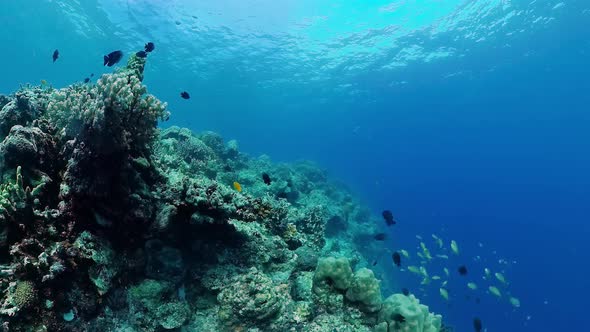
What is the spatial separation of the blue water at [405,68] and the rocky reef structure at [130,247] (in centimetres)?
1660

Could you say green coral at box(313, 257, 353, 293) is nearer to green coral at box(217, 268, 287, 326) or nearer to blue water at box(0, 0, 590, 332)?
green coral at box(217, 268, 287, 326)

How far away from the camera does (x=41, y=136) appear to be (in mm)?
4473

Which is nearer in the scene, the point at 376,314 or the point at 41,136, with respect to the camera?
the point at 41,136

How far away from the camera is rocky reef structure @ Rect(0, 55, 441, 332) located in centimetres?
380

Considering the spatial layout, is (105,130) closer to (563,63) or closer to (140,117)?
(140,117)

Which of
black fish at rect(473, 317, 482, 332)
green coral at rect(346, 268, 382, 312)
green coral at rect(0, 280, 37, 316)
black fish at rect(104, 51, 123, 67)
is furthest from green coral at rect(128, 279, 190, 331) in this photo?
black fish at rect(473, 317, 482, 332)

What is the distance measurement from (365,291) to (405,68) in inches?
1836

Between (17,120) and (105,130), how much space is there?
2.73 metres

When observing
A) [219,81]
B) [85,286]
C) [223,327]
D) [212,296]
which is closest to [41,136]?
[85,286]

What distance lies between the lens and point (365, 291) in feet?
19.6

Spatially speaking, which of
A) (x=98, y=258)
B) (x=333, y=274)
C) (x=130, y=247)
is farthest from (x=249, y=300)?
(x=98, y=258)

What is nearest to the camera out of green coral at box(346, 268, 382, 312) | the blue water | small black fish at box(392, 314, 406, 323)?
small black fish at box(392, 314, 406, 323)

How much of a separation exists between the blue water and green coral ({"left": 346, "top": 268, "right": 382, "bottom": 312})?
15.7m

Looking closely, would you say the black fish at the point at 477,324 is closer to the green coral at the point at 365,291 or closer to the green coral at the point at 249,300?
the green coral at the point at 365,291
